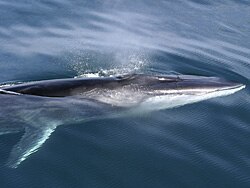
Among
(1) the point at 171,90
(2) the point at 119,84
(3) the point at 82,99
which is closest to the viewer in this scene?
(3) the point at 82,99

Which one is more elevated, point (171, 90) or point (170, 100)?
point (171, 90)

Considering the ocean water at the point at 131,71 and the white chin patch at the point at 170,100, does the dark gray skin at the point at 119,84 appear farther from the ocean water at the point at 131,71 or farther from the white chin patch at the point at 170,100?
the ocean water at the point at 131,71

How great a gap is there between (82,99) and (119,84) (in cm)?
144

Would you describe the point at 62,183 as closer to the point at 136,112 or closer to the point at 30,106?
the point at 30,106

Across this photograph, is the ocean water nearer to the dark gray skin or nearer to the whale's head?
the whale's head

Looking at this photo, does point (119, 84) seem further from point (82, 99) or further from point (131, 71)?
point (131, 71)

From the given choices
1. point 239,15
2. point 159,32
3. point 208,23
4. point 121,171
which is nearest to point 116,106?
point 121,171

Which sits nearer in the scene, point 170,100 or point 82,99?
point 82,99

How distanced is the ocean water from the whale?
10cm

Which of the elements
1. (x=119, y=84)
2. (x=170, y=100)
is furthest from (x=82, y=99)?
(x=170, y=100)

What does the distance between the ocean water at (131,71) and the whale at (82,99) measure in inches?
3.9

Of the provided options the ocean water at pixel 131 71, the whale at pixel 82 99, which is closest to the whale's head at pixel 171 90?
the whale at pixel 82 99

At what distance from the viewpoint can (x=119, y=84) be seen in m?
15.8

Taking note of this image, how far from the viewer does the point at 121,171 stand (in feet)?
40.8
